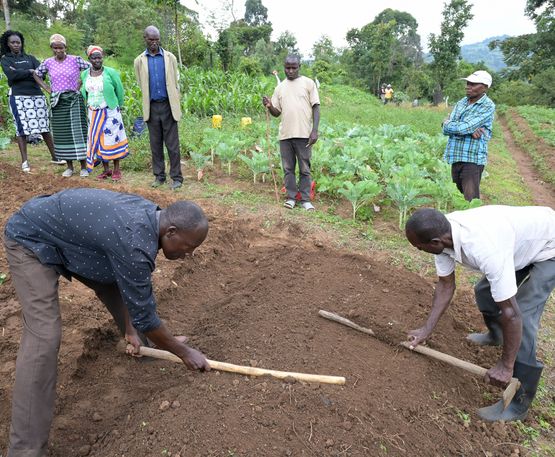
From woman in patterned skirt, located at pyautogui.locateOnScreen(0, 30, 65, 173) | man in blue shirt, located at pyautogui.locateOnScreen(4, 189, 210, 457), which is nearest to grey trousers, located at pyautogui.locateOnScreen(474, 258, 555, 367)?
man in blue shirt, located at pyautogui.locateOnScreen(4, 189, 210, 457)

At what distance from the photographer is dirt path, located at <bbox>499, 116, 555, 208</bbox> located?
8150mm

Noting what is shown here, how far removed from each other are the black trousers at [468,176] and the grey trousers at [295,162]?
73.4 inches

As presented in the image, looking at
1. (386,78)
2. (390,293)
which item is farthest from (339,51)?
(390,293)

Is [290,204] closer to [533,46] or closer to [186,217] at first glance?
[186,217]

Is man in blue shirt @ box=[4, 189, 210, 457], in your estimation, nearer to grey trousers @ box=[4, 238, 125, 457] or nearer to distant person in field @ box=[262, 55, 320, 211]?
grey trousers @ box=[4, 238, 125, 457]

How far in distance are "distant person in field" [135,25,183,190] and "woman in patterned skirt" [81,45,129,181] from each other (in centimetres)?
47

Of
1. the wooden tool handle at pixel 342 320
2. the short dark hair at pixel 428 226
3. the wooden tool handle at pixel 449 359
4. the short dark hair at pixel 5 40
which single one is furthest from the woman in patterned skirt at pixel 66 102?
the short dark hair at pixel 428 226

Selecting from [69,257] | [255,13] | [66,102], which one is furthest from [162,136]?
[255,13]

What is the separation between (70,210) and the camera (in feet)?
7.07

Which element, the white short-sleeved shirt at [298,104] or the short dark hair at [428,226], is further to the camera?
the white short-sleeved shirt at [298,104]

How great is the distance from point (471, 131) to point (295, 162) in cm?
219

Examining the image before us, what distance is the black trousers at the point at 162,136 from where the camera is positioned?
6285mm

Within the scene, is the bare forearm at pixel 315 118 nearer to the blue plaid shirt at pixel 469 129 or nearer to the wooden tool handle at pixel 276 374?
the blue plaid shirt at pixel 469 129

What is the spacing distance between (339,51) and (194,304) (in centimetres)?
4742
